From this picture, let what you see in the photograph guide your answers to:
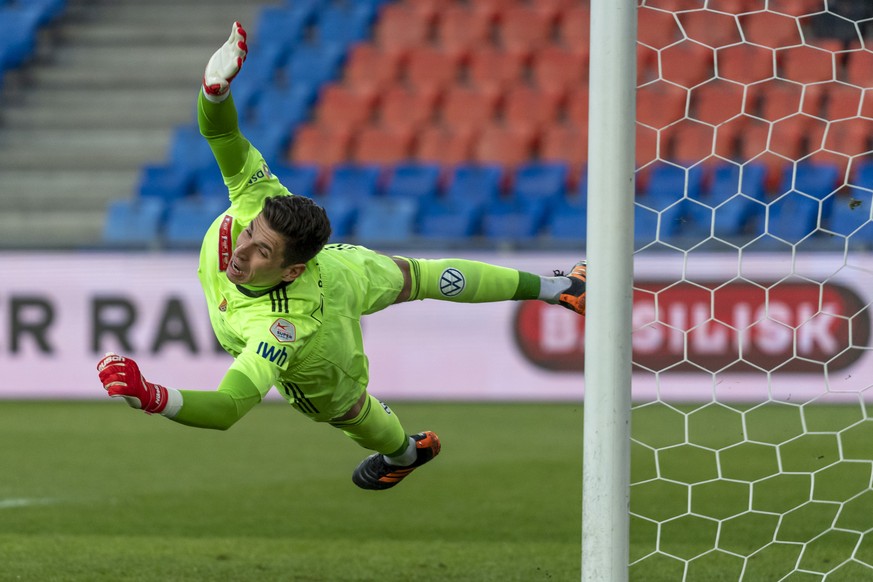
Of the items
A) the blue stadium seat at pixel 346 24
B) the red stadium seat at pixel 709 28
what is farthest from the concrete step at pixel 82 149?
the red stadium seat at pixel 709 28

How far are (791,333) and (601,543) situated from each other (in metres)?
6.39

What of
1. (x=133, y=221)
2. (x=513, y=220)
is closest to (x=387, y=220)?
(x=513, y=220)

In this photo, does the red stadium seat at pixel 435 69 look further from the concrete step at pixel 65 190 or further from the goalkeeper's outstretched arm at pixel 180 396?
the goalkeeper's outstretched arm at pixel 180 396

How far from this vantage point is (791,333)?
9.78 meters

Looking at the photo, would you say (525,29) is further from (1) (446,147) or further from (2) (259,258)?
(2) (259,258)

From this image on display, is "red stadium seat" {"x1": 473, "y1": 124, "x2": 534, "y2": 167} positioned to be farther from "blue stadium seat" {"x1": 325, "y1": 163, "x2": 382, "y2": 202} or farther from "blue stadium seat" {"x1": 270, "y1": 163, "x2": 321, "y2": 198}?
"blue stadium seat" {"x1": 270, "y1": 163, "x2": 321, "y2": 198}

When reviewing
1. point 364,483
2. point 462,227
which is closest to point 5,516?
point 364,483

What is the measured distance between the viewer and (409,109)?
13539 mm

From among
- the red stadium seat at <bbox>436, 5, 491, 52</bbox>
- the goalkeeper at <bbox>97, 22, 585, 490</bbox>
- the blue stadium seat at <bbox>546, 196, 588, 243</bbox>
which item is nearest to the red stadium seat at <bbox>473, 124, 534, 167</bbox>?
the blue stadium seat at <bbox>546, 196, 588, 243</bbox>

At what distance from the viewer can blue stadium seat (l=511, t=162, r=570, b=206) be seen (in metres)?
12.2

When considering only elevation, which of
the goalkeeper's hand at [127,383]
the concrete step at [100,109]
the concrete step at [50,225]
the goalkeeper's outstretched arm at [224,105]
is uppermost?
the goalkeeper's outstretched arm at [224,105]

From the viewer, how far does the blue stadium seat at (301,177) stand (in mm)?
12617

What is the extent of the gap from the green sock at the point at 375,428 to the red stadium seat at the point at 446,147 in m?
7.93

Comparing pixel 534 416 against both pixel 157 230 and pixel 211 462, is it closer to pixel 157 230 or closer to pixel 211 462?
pixel 211 462
